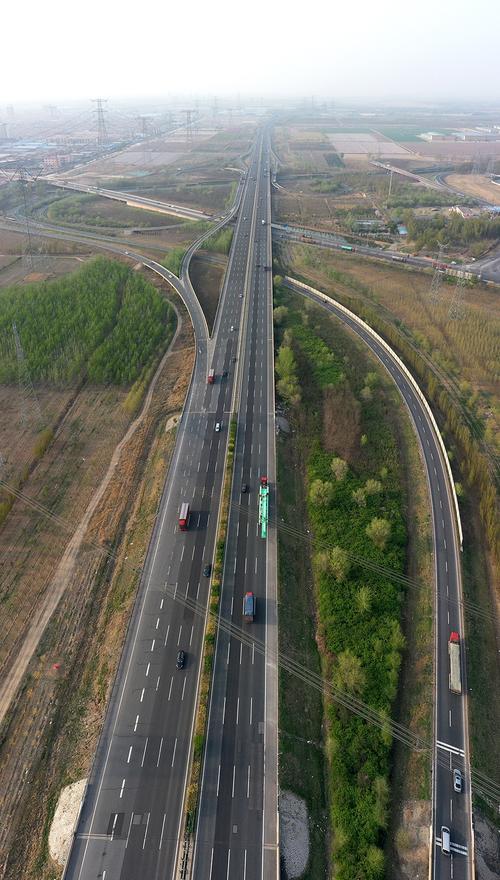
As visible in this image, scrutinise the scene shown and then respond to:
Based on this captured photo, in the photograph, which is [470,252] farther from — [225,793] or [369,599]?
[225,793]

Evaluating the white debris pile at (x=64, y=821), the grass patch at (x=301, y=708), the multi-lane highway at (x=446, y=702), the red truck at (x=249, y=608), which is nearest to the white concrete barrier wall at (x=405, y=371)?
the multi-lane highway at (x=446, y=702)

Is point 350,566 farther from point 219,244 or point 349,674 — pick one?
point 219,244

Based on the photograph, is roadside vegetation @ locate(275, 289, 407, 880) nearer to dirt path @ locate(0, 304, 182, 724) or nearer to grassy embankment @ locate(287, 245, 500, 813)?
grassy embankment @ locate(287, 245, 500, 813)

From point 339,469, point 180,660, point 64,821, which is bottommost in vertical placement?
point 64,821

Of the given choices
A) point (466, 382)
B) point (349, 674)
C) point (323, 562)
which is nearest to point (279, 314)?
point (466, 382)

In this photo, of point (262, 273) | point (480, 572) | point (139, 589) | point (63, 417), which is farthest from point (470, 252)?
point (139, 589)
